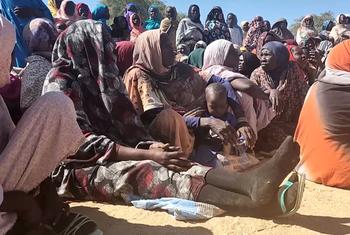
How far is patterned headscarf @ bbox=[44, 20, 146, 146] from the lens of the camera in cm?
311

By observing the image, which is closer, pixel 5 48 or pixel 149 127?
pixel 5 48

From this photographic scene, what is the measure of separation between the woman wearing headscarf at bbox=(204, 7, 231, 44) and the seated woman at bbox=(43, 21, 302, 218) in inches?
296

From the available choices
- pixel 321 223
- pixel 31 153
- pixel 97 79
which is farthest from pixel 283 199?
pixel 97 79

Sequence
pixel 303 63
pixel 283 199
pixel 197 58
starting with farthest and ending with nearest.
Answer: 1. pixel 197 58
2. pixel 303 63
3. pixel 283 199

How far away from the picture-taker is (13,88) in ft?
8.13

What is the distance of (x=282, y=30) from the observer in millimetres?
11008

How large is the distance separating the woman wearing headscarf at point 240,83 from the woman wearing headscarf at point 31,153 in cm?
215

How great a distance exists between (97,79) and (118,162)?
64 cm

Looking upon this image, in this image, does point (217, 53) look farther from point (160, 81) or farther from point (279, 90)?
point (160, 81)

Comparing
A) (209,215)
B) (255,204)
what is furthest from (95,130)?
(255,204)

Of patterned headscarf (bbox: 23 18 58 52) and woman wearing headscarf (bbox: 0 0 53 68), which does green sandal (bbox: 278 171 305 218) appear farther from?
woman wearing headscarf (bbox: 0 0 53 68)

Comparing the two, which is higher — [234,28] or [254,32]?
[254,32]

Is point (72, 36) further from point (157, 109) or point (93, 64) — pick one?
point (157, 109)

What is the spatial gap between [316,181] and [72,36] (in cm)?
230
